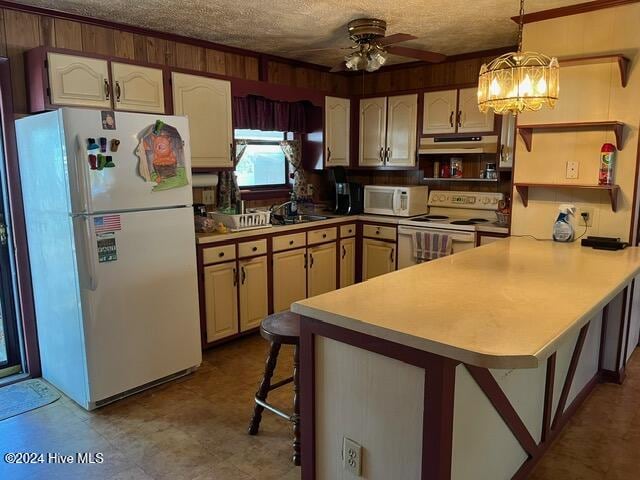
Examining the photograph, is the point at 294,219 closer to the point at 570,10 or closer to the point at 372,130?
the point at 372,130

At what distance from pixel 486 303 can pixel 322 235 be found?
2.65 m

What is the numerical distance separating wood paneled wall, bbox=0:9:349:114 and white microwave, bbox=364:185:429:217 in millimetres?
1284

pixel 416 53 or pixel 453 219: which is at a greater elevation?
pixel 416 53

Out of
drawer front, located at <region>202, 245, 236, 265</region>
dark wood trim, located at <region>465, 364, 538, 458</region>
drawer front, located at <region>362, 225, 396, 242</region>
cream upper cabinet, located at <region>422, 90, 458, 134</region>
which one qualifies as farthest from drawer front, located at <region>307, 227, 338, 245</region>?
dark wood trim, located at <region>465, 364, 538, 458</region>

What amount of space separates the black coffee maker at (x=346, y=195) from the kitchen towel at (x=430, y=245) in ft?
2.50

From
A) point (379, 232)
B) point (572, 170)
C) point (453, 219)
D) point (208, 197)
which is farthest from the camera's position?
point (379, 232)

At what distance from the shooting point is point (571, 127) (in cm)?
301

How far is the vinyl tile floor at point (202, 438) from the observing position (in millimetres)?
2219

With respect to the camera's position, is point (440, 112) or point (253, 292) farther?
point (440, 112)

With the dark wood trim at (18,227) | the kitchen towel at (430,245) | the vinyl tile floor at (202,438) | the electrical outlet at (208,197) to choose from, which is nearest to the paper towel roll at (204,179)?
the electrical outlet at (208,197)

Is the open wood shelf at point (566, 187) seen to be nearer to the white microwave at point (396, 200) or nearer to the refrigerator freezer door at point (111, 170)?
the white microwave at point (396, 200)

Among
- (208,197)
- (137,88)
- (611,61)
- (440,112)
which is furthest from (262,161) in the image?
(611,61)

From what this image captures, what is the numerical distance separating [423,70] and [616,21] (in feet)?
6.65

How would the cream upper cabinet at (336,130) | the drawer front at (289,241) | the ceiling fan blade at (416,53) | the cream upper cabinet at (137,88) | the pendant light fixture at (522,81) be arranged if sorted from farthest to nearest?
the cream upper cabinet at (336,130) < the drawer front at (289,241) < the ceiling fan blade at (416,53) < the cream upper cabinet at (137,88) < the pendant light fixture at (522,81)
